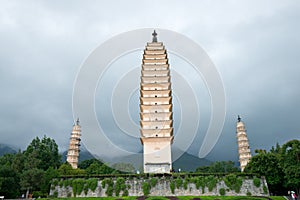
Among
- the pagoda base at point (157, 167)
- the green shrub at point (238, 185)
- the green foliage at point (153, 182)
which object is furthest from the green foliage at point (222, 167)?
the green foliage at point (153, 182)

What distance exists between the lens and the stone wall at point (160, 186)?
87.0 ft

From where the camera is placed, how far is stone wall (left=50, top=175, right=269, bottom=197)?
1044 inches

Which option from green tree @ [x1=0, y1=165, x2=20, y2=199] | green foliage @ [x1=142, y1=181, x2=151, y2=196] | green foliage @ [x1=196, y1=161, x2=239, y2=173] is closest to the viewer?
green foliage @ [x1=142, y1=181, x2=151, y2=196]

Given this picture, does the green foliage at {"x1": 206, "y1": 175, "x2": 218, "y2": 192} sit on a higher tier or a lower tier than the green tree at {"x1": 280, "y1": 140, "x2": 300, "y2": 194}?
lower

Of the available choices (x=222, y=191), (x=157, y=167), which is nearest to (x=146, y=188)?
(x=222, y=191)

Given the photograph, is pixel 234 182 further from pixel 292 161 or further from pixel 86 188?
pixel 86 188

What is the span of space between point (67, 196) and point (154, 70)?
23379 millimetres

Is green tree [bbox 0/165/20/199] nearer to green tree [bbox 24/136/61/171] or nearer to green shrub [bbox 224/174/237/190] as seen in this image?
green tree [bbox 24/136/61/171]

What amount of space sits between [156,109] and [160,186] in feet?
52.8

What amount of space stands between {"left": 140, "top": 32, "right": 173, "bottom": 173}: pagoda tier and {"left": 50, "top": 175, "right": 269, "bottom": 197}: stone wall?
7.81 m

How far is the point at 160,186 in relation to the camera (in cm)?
2681

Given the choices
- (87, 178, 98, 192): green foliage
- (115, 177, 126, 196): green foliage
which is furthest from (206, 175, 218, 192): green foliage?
(87, 178, 98, 192): green foliage

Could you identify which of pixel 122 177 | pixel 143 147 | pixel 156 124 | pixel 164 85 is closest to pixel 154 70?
pixel 164 85

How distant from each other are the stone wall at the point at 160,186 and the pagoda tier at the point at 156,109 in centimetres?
781
